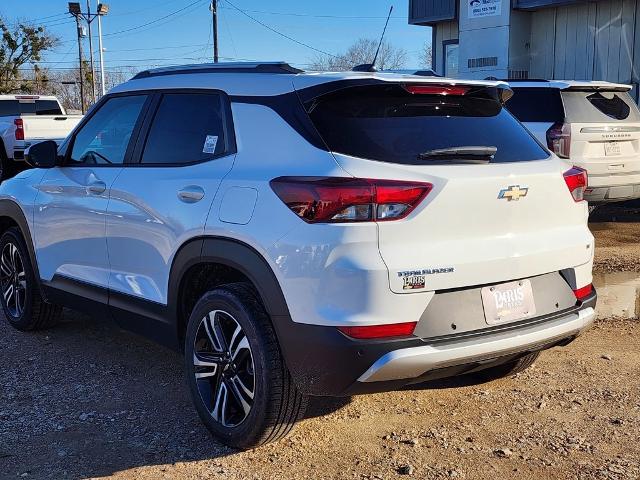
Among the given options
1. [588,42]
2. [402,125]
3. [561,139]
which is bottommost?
[561,139]

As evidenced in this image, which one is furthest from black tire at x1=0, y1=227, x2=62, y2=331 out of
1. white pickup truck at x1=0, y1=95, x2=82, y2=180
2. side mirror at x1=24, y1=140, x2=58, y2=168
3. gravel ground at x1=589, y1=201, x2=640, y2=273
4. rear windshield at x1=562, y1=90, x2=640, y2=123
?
white pickup truck at x1=0, y1=95, x2=82, y2=180

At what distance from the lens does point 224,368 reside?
3.63 metres

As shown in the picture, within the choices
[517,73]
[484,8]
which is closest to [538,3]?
[484,8]

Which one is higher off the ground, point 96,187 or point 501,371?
point 96,187

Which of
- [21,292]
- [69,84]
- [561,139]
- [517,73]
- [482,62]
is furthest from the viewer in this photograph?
[69,84]

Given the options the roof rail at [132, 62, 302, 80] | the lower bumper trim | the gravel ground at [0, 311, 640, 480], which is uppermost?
the roof rail at [132, 62, 302, 80]

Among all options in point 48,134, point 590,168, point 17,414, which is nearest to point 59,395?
point 17,414

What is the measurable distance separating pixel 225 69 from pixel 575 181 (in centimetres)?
193

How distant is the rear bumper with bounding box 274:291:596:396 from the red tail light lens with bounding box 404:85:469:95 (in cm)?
113

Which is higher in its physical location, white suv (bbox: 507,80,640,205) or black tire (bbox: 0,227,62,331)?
white suv (bbox: 507,80,640,205)

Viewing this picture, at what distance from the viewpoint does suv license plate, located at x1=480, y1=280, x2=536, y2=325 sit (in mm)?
3250

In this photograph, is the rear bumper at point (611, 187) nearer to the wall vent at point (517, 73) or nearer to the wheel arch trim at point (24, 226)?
the wheel arch trim at point (24, 226)

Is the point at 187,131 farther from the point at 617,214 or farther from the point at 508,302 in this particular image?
the point at 617,214

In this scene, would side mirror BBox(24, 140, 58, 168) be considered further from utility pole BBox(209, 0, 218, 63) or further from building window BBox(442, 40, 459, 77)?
utility pole BBox(209, 0, 218, 63)
